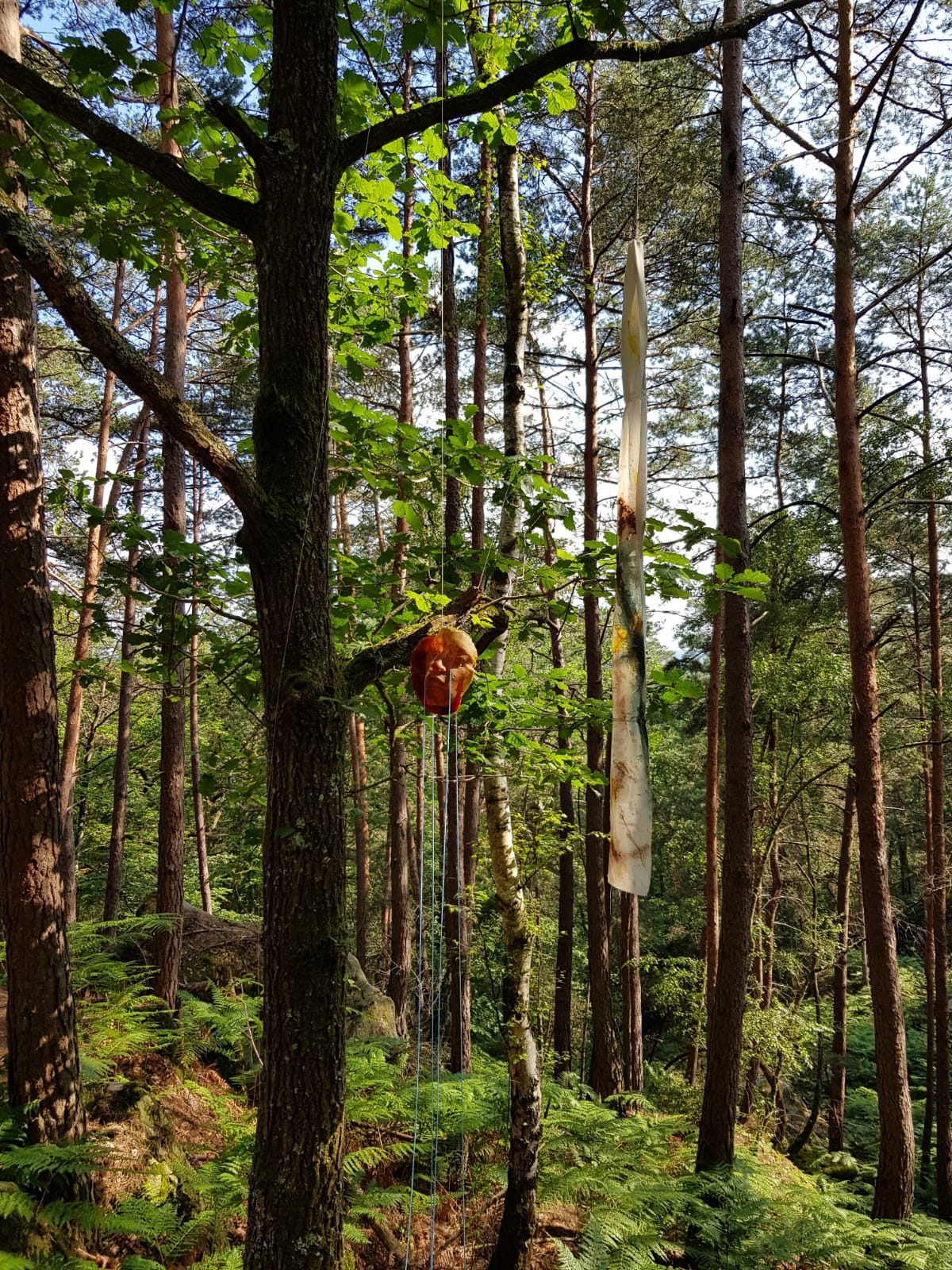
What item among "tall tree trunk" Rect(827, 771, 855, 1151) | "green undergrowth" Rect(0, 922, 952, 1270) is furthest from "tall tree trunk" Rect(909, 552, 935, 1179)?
"green undergrowth" Rect(0, 922, 952, 1270)

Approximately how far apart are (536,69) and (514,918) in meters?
3.74

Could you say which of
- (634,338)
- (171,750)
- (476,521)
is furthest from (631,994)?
(634,338)

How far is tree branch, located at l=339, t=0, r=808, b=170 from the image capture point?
79.7 inches

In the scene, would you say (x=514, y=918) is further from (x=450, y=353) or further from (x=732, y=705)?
(x=450, y=353)

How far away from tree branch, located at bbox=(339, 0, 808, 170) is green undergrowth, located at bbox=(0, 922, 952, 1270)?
11.2 ft

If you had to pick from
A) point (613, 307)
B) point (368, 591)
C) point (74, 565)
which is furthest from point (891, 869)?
point (368, 591)

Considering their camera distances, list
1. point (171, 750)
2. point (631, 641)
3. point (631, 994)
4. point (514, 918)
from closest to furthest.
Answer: point (631, 641)
point (514, 918)
point (171, 750)
point (631, 994)

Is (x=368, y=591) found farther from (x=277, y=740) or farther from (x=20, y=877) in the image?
(x=20, y=877)

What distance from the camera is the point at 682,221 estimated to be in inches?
392

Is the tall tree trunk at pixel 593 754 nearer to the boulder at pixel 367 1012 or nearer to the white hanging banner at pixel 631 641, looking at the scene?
the boulder at pixel 367 1012

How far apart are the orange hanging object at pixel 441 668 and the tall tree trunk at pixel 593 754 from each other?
5.88m

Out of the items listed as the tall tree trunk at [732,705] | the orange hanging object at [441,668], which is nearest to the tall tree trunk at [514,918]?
the orange hanging object at [441,668]

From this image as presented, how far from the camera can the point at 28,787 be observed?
3.27 m

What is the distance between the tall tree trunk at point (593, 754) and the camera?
8453 millimetres
